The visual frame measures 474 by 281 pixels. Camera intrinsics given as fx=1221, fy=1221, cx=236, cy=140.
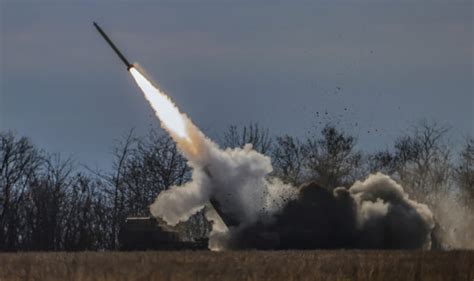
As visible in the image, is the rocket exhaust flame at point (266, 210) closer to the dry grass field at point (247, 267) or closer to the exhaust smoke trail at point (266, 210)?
the exhaust smoke trail at point (266, 210)

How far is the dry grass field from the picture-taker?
2962cm

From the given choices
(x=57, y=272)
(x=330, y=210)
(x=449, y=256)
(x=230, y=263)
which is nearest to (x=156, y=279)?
(x=57, y=272)

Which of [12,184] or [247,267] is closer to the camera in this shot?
[247,267]

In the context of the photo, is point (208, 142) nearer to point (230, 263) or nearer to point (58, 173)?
point (230, 263)

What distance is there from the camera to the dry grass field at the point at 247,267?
29.6 metres

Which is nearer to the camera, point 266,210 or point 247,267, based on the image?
point 247,267

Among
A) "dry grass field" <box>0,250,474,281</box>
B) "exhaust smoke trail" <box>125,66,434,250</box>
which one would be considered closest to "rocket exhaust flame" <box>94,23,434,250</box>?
"exhaust smoke trail" <box>125,66,434,250</box>

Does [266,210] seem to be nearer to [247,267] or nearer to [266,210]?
[266,210]

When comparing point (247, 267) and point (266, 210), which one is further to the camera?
point (266, 210)

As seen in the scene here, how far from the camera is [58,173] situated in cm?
9338

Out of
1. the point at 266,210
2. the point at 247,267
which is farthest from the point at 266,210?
the point at 247,267

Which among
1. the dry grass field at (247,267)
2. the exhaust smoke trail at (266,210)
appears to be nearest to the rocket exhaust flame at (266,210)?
the exhaust smoke trail at (266,210)

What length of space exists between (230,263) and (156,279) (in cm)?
833

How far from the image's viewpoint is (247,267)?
109 ft
